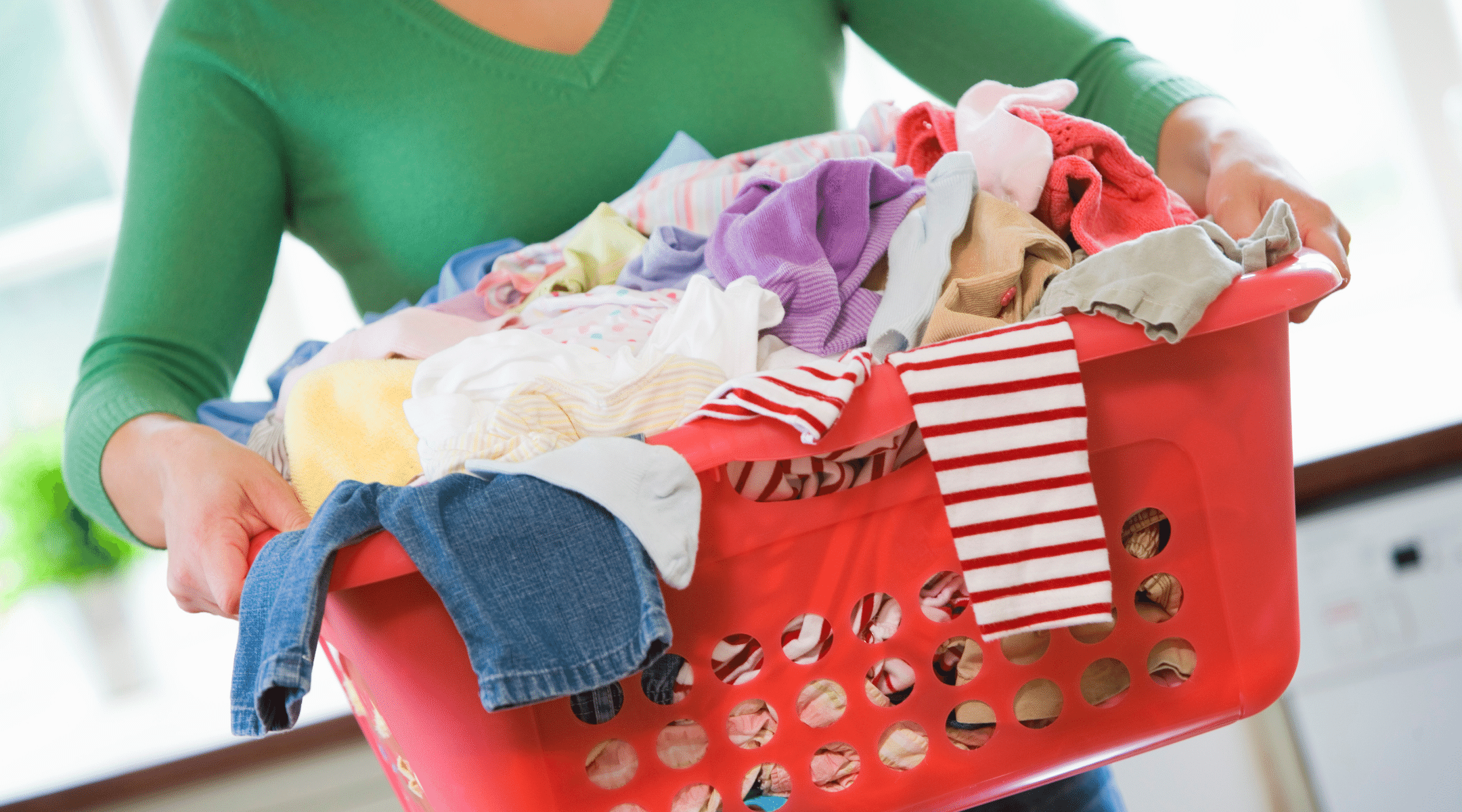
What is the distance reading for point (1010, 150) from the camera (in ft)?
1.75

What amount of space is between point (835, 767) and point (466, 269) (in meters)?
0.43

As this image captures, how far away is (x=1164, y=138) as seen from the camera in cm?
62

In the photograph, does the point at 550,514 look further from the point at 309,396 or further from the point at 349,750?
the point at 349,750

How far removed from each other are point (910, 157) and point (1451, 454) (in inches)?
32.4

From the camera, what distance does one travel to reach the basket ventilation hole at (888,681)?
1.52ft

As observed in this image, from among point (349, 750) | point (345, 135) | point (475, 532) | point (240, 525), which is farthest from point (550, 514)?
point (349, 750)

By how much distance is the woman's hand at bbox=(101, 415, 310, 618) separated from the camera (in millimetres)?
413

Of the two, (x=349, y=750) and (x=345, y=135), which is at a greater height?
(x=345, y=135)

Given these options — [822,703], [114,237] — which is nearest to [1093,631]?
[822,703]

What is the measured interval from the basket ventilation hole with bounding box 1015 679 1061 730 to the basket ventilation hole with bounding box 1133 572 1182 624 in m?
0.06

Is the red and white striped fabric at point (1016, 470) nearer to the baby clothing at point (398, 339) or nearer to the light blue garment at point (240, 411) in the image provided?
the baby clothing at point (398, 339)

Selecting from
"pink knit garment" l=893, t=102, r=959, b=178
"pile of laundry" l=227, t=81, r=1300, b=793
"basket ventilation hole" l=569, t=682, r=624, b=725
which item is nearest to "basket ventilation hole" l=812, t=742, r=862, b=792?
"pile of laundry" l=227, t=81, r=1300, b=793

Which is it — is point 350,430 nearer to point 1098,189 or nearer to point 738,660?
point 738,660

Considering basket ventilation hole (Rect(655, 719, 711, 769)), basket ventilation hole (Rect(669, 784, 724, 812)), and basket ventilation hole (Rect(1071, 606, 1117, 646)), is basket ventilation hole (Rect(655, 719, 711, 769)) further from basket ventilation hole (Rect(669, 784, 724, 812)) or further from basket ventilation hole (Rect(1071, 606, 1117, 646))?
basket ventilation hole (Rect(1071, 606, 1117, 646))
